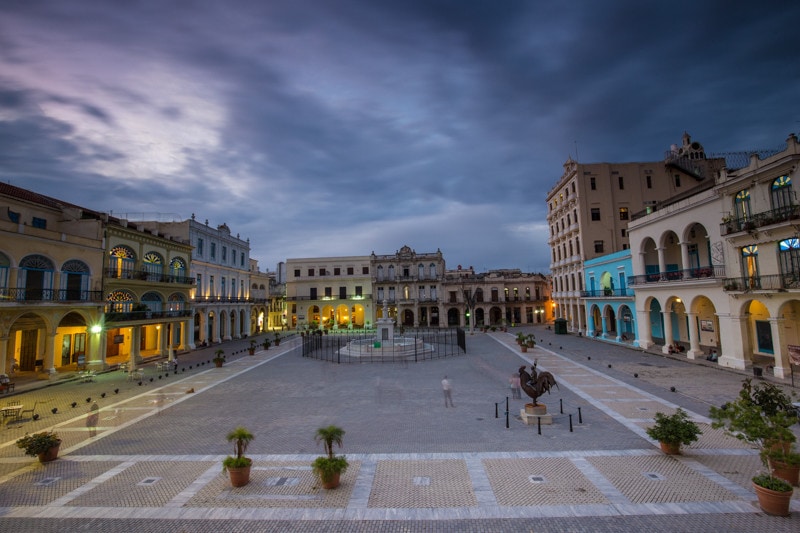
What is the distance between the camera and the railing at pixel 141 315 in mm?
27841

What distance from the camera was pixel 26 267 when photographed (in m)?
23.1

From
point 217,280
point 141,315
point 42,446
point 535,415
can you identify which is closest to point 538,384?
point 535,415

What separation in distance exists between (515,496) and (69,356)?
3525cm

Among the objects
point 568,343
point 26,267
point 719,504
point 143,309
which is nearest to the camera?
point 719,504

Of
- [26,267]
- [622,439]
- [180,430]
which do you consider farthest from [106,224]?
[622,439]

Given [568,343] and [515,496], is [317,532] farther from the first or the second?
[568,343]

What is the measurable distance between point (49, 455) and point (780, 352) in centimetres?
3135

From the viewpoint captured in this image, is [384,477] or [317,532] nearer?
[317,532]

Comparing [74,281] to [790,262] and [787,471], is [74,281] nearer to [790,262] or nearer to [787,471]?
[787,471]

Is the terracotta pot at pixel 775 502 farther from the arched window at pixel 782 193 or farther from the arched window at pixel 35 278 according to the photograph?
the arched window at pixel 35 278

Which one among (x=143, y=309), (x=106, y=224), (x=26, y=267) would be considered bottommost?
(x=143, y=309)

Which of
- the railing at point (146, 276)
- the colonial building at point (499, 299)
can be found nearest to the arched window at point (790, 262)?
the railing at point (146, 276)

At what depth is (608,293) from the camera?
37.7 meters

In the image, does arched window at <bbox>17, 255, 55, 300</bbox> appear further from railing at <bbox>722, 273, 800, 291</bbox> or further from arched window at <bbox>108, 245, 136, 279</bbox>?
railing at <bbox>722, 273, 800, 291</bbox>
